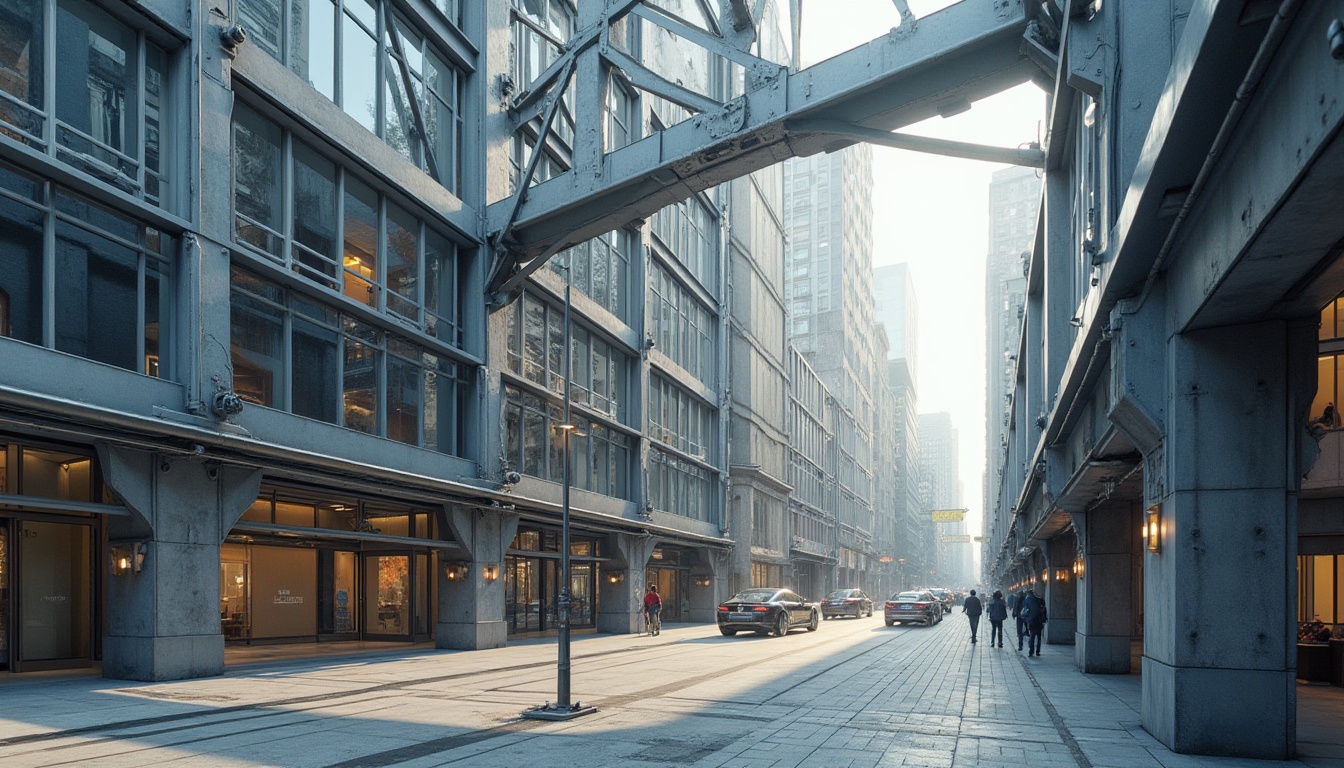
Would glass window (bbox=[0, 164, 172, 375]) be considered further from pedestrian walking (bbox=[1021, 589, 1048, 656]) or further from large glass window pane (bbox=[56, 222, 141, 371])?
pedestrian walking (bbox=[1021, 589, 1048, 656])

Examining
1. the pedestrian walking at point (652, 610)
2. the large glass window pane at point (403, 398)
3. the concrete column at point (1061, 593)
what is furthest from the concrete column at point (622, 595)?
the concrete column at point (1061, 593)

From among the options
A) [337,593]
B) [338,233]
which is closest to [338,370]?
[338,233]

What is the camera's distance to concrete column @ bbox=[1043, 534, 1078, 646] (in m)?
31.1

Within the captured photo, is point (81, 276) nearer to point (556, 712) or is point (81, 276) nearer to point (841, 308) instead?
point (556, 712)

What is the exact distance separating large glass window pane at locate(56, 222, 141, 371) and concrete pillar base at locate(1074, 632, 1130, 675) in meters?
18.1

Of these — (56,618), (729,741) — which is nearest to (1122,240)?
(729,741)

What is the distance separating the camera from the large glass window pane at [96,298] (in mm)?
14062

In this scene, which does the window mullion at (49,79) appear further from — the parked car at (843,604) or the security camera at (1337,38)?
the parked car at (843,604)

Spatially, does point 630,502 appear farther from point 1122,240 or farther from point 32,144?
point 1122,240

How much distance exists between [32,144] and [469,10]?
13439 mm

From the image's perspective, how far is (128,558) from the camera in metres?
15.0

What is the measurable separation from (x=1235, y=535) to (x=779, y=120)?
41.2 feet

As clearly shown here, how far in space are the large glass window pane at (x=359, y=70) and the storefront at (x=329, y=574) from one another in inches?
315

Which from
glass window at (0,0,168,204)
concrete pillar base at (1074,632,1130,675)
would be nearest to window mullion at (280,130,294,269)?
glass window at (0,0,168,204)
